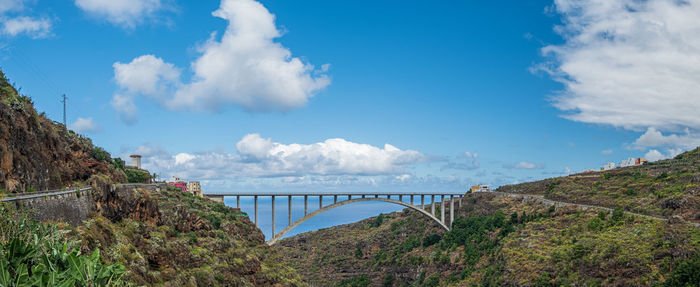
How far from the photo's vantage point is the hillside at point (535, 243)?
108ft

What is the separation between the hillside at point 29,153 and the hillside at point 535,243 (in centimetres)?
3590

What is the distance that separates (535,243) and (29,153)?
4287cm

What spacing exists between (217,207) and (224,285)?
75.1 feet

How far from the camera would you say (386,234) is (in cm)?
8062

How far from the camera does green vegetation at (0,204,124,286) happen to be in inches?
424

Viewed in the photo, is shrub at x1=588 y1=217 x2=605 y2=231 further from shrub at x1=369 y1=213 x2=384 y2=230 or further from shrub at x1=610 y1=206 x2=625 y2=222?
shrub at x1=369 y1=213 x2=384 y2=230

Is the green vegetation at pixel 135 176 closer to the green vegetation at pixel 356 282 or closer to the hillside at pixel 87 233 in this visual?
the hillside at pixel 87 233

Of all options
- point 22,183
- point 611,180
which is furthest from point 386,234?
point 22,183

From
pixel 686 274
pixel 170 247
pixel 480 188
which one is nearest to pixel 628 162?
pixel 480 188

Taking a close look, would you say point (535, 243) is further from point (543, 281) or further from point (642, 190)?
point (642, 190)

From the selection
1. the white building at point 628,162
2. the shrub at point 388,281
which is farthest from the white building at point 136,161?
the white building at point 628,162

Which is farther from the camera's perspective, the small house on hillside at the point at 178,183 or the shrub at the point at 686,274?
the small house on hillside at the point at 178,183

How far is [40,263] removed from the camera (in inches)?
449

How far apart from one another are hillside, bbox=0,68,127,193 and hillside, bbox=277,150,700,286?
1414 inches
